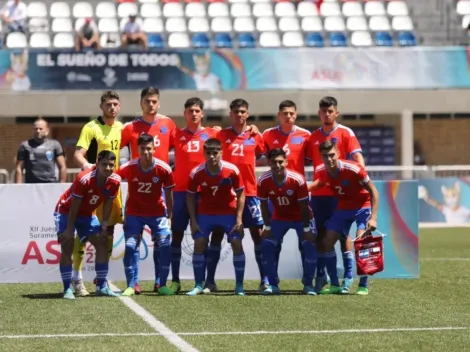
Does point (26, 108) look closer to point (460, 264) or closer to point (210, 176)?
point (460, 264)

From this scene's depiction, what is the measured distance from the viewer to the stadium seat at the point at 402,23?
3145cm

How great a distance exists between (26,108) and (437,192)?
971cm

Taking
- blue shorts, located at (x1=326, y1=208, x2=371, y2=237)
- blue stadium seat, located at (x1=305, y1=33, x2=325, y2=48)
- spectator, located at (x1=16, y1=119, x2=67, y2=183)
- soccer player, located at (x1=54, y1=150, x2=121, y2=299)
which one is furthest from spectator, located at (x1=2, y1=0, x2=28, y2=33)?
blue shorts, located at (x1=326, y1=208, x2=371, y2=237)

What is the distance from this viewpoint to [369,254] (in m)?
12.4

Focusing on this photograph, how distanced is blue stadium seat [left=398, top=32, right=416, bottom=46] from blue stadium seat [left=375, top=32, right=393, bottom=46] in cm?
26

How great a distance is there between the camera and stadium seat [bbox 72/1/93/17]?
3070 centimetres

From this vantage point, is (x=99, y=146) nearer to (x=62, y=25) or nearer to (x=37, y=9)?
(x=62, y=25)

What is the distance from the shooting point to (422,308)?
433 inches

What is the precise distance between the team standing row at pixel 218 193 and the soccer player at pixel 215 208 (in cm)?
1

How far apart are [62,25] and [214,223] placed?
18.4 meters

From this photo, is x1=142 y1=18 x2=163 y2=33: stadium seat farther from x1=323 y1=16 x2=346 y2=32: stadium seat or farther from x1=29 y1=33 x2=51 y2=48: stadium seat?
x1=323 y1=16 x2=346 y2=32: stadium seat

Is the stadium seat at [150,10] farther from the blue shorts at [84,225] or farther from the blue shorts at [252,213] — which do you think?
the blue shorts at [84,225]

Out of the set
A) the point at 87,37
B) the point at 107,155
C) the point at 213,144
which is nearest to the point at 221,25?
the point at 87,37

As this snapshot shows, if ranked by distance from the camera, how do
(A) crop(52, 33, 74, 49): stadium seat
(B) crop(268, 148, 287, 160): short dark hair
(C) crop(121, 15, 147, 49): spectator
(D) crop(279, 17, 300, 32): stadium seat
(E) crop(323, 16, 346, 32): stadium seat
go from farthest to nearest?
(E) crop(323, 16, 346, 32): stadium seat
(D) crop(279, 17, 300, 32): stadium seat
(A) crop(52, 33, 74, 49): stadium seat
(C) crop(121, 15, 147, 49): spectator
(B) crop(268, 148, 287, 160): short dark hair
